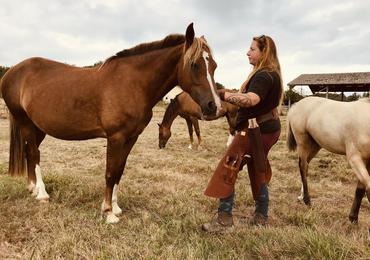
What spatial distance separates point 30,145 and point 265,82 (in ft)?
11.6

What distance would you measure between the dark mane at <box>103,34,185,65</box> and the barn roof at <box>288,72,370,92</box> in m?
27.5

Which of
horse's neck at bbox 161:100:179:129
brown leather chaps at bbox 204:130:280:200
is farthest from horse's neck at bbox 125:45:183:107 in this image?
horse's neck at bbox 161:100:179:129

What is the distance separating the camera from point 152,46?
12.9ft

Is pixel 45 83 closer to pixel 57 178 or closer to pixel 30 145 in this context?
pixel 30 145

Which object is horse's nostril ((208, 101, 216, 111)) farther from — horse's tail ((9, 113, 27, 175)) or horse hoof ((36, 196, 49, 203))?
horse's tail ((9, 113, 27, 175))

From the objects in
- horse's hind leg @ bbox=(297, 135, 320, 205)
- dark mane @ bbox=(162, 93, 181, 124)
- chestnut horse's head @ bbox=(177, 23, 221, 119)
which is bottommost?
horse's hind leg @ bbox=(297, 135, 320, 205)

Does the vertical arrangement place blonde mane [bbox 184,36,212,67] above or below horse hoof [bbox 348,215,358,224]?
above

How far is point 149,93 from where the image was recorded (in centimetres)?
388

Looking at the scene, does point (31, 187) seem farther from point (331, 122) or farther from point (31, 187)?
point (331, 122)

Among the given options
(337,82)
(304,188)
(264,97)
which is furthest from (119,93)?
(337,82)

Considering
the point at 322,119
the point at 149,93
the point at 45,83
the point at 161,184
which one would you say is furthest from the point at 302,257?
the point at 45,83

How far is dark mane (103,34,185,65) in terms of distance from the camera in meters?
3.81

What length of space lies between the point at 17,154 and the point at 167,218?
268 cm

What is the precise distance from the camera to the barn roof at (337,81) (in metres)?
28.1
